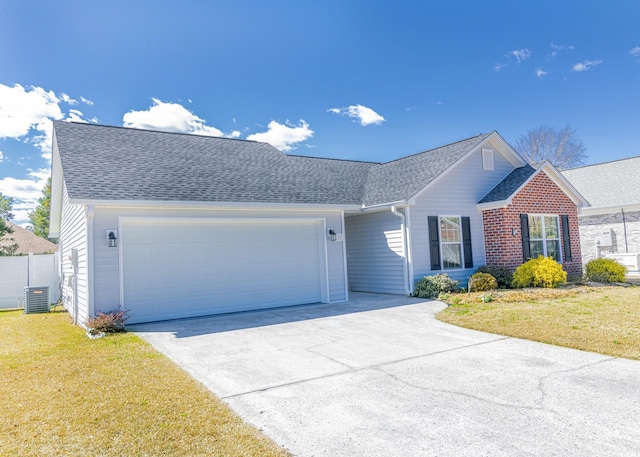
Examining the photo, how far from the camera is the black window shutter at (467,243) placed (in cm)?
1348

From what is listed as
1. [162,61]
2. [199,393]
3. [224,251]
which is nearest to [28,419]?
[199,393]

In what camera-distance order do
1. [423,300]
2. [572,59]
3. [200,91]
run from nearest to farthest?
[423,300], [200,91], [572,59]

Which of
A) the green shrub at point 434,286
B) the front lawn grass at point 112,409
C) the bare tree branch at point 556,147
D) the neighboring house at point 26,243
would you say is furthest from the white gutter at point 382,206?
the bare tree branch at point 556,147

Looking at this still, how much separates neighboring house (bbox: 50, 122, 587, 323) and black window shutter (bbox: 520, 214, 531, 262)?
0.05 m

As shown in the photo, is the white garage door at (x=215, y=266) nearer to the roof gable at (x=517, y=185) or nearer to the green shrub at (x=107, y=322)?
the green shrub at (x=107, y=322)

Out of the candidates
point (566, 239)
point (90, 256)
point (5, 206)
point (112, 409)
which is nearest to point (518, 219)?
point (566, 239)

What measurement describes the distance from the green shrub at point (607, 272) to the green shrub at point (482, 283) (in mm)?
4734

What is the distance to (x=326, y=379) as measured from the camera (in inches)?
200

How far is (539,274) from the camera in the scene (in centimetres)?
1234

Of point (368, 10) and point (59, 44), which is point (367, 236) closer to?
point (368, 10)

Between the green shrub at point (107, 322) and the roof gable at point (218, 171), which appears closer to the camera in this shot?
the green shrub at point (107, 322)

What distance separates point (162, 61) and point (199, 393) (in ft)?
45.9

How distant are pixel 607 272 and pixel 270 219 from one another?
11845 millimetres

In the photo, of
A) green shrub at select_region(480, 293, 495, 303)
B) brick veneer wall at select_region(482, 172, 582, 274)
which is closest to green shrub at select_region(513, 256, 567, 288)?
brick veneer wall at select_region(482, 172, 582, 274)
